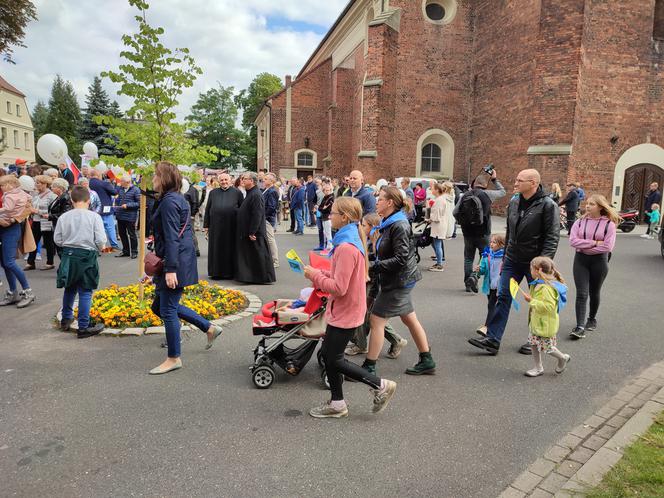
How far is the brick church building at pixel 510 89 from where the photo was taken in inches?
783

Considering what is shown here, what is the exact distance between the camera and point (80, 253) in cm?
557

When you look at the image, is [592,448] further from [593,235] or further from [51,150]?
[51,150]

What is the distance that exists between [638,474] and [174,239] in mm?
3893

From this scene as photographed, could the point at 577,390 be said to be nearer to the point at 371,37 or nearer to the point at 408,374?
the point at 408,374

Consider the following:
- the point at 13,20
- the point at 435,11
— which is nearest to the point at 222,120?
the point at 435,11

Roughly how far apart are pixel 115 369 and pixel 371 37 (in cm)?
2250

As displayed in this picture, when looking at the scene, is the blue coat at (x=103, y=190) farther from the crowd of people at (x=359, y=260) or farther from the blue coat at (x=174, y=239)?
the blue coat at (x=174, y=239)

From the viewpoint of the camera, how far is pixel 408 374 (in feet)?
15.5

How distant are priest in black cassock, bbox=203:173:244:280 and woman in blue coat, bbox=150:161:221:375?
166 inches

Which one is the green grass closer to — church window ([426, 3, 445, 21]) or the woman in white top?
the woman in white top

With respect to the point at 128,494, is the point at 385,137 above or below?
above

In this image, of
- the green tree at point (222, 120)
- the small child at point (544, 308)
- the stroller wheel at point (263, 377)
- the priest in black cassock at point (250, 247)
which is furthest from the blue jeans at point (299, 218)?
the green tree at point (222, 120)

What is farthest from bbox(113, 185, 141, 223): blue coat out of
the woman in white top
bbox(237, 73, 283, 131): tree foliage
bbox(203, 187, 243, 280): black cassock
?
bbox(237, 73, 283, 131): tree foliage

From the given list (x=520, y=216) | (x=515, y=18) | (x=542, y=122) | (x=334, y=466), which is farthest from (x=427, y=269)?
(x=515, y=18)
